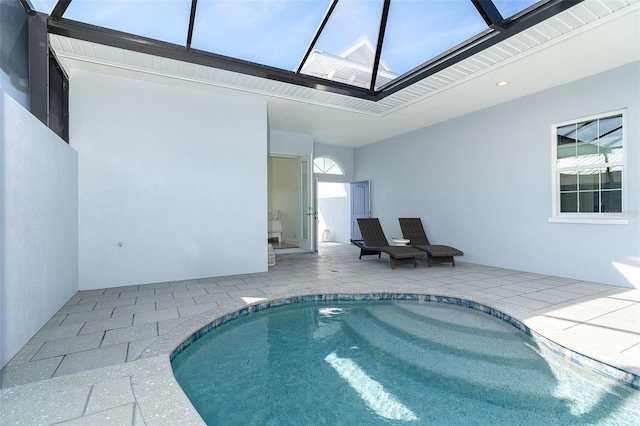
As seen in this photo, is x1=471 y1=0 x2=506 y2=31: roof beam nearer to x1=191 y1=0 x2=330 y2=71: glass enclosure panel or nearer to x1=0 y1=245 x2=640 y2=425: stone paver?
x1=191 y1=0 x2=330 y2=71: glass enclosure panel

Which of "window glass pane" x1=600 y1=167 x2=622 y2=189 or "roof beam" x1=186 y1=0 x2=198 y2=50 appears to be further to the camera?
"window glass pane" x1=600 y1=167 x2=622 y2=189

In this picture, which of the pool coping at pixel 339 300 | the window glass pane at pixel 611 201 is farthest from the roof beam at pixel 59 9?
the window glass pane at pixel 611 201

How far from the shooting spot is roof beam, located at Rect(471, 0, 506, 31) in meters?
3.36

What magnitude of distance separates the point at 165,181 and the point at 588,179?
6.51 m

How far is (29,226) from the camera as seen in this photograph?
262 cm

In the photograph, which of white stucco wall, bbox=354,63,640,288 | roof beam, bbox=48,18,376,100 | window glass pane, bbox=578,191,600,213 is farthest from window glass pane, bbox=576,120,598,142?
roof beam, bbox=48,18,376,100

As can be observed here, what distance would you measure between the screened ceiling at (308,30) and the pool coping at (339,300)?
3143mm

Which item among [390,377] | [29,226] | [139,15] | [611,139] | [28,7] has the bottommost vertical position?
[390,377]

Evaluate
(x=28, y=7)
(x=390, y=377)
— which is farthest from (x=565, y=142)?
(x=28, y=7)

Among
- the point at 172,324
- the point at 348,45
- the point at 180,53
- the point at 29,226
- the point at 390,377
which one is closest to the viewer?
the point at 390,377

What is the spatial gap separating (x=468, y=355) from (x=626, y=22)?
12.7 feet

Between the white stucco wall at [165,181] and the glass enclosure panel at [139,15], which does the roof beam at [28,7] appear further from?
the white stucco wall at [165,181]

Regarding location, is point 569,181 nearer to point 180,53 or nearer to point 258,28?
point 258,28

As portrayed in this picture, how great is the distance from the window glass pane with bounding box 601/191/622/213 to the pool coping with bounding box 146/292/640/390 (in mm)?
2681
